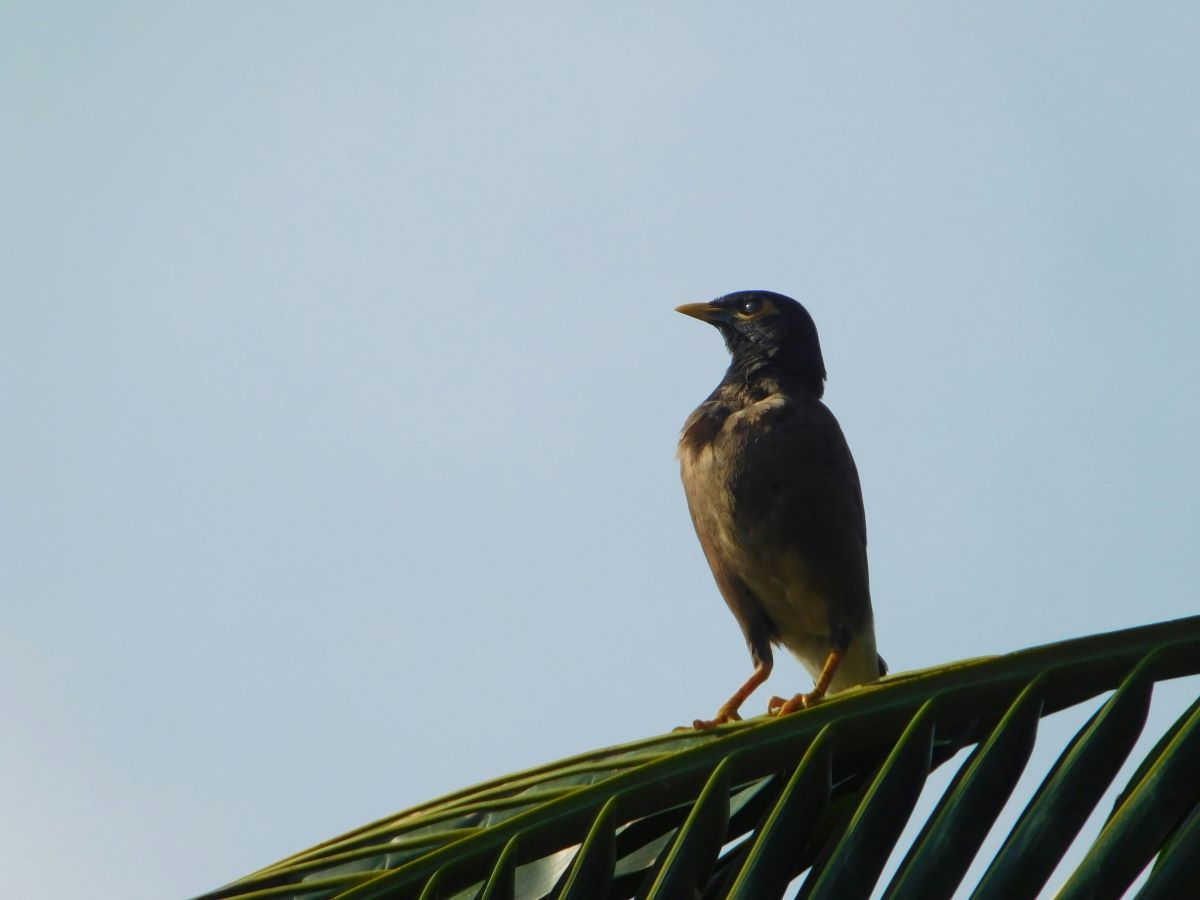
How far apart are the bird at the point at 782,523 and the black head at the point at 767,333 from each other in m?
0.12

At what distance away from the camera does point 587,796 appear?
1990mm

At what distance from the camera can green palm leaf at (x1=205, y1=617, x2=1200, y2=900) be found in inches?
67.6

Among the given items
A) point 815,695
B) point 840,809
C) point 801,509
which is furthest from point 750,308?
point 840,809

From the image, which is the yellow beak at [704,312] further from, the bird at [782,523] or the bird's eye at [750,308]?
the bird at [782,523]

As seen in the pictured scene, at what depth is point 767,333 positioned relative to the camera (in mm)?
5457

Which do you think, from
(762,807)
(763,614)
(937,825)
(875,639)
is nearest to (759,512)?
(763,614)

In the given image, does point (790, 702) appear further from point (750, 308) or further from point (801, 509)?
point (750, 308)

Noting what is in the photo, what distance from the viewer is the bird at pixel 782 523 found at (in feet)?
15.0

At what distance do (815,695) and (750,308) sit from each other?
2.06 meters

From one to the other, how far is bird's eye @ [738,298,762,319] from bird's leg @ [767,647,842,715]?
1453mm

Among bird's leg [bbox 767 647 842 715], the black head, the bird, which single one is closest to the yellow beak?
the black head

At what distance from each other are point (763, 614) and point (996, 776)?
10.3 feet

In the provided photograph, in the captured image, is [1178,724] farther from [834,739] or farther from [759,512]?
[759,512]

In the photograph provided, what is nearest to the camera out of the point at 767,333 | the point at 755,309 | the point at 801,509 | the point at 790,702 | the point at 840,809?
the point at 840,809
